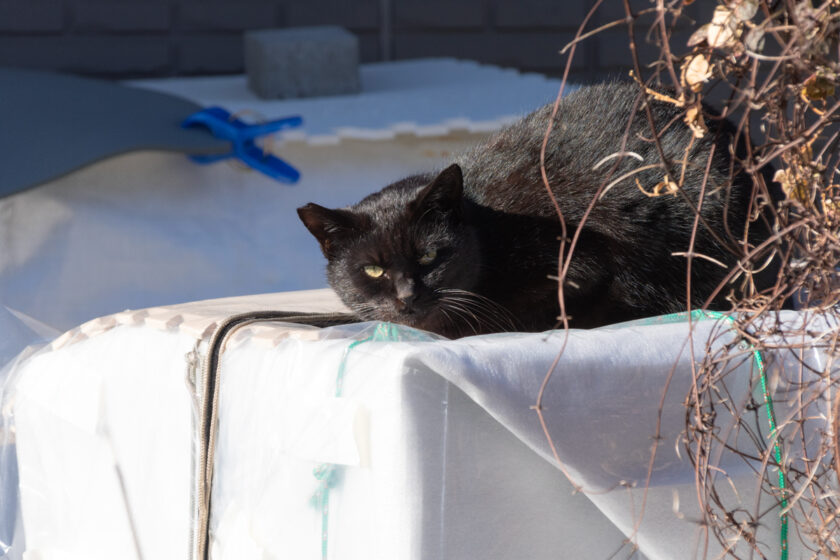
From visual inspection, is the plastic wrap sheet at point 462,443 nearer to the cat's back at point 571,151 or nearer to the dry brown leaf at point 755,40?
the dry brown leaf at point 755,40

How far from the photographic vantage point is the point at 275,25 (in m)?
3.44

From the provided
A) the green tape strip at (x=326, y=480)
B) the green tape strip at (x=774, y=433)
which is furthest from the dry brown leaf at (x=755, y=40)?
the green tape strip at (x=326, y=480)

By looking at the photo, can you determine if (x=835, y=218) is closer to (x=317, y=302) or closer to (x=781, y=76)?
(x=781, y=76)

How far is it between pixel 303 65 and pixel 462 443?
222 centimetres

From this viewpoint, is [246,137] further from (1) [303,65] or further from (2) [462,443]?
(2) [462,443]

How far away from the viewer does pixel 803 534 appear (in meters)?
0.76

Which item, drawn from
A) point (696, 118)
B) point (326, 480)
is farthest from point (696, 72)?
point (326, 480)

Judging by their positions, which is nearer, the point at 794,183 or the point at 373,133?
the point at 794,183

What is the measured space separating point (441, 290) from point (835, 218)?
53 centimetres

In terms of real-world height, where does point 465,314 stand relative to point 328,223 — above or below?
below

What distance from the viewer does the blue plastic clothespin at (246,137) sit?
7.07 ft

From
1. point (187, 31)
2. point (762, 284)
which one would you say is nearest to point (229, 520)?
point (762, 284)

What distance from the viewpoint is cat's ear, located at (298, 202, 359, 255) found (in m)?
1.12

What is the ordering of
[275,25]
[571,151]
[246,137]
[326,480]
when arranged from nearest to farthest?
[326,480], [571,151], [246,137], [275,25]
